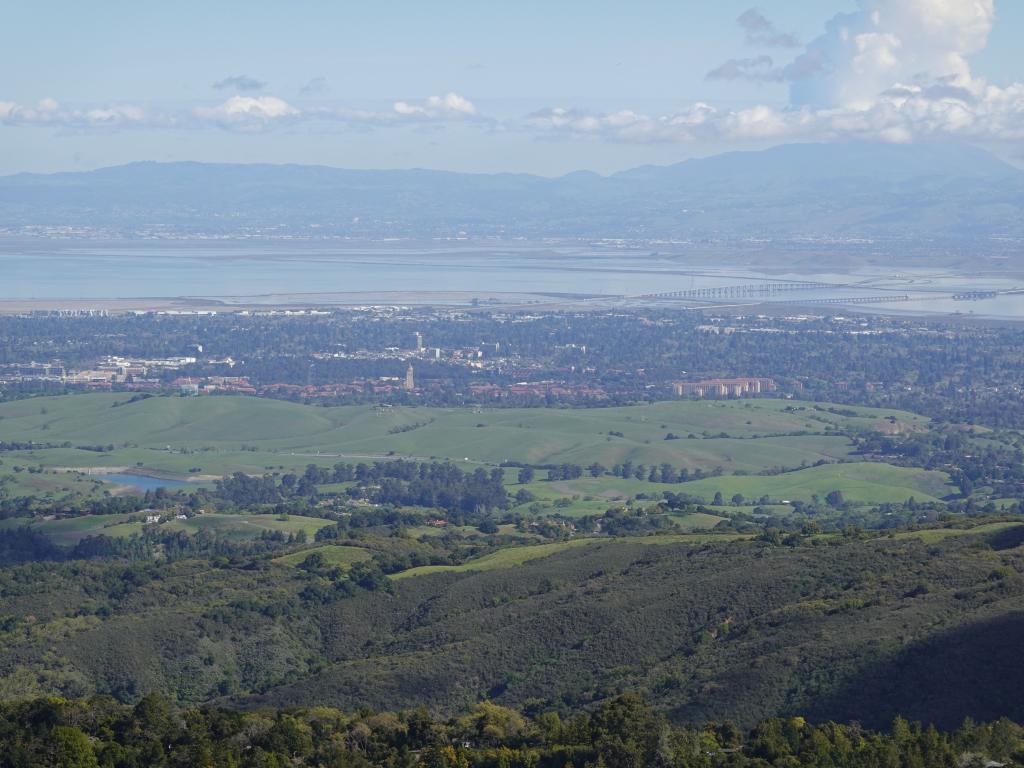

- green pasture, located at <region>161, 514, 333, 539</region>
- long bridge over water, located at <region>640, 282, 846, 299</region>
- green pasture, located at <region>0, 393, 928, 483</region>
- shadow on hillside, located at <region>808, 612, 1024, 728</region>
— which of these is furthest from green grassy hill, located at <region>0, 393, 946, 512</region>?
long bridge over water, located at <region>640, 282, 846, 299</region>

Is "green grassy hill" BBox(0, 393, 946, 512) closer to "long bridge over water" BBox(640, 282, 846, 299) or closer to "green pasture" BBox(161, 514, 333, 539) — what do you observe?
"green pasture" BBox(161, 514, 333, 539)

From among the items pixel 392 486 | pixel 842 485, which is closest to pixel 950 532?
pixel 842 485

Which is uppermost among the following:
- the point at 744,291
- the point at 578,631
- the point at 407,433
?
the point at 744,291

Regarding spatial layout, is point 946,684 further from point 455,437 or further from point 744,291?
point 744,291

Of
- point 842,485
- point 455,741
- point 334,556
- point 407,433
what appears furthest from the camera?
point 407,433

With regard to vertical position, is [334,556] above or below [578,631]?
below

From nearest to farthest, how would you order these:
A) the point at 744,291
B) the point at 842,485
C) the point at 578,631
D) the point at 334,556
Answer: the point at 578,631, the point at 334,556, the point at 842,485, the point at 744,291

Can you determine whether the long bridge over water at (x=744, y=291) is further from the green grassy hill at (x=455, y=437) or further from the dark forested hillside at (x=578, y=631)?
the dark forested hillside at (x=578, y=631)
